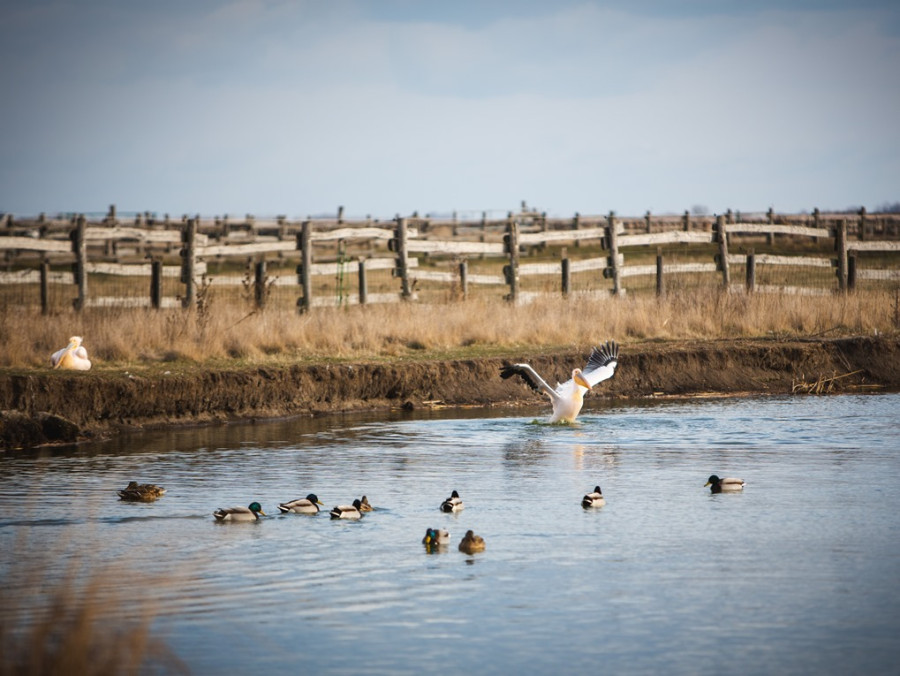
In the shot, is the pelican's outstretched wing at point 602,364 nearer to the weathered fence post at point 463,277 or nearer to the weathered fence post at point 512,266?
the weathered fence post at point 512,266

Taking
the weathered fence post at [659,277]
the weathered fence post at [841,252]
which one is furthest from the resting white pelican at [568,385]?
the weathered fence post at [841,252]

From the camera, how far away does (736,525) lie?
11227 mm

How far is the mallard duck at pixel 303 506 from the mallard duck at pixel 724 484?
4098 millimetres

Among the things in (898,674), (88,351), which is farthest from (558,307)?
(898,674)

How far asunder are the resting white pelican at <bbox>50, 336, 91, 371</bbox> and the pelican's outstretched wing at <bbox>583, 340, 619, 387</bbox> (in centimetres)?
743

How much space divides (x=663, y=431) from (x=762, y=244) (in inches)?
1340

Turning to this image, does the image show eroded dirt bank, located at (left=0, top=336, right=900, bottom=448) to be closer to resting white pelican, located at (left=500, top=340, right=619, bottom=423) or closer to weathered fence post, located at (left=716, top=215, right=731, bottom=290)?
resting white pelican, located at (left=500, top=340, right=619, bottom=423)

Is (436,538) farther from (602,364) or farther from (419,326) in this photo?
(419,326)

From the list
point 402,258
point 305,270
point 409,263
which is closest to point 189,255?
point 305,270

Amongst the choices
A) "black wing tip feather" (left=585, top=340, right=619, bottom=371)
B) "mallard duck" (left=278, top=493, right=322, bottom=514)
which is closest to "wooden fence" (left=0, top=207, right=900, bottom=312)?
"black wing tip feather" (left=585, top=340, right=619, bottom=371)

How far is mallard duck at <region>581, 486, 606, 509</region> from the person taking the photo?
38.8 ft

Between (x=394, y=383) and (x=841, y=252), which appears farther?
(x=841, y=252)

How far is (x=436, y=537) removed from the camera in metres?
10.4

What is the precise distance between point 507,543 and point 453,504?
1.05 m
